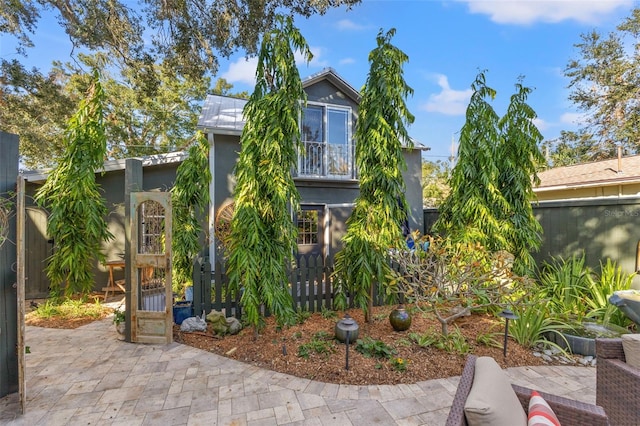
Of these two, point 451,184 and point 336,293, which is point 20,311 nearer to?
point 336,293

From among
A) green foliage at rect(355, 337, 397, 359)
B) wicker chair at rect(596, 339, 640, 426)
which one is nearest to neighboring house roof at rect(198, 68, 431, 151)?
green foliage at rect(355, 337, 397, 359)

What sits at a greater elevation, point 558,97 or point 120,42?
point 558,97

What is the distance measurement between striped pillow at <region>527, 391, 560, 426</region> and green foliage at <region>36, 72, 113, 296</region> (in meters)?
6.34


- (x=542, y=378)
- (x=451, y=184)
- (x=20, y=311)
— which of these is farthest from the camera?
(x=451, y=184)

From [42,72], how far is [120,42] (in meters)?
4.18

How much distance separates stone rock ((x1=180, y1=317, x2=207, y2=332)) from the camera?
4.08 meters

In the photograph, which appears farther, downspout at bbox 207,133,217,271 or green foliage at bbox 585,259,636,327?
downspout at bbox 207,133,217,271

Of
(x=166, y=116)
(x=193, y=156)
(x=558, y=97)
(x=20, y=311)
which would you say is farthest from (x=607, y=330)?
(x=166, y=116)

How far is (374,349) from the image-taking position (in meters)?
3.30

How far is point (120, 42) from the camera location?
23.6ft

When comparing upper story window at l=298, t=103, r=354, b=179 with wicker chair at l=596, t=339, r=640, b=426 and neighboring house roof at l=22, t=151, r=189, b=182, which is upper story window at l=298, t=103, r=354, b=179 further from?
wicker chair at l=596, t=339, r=640, b=426

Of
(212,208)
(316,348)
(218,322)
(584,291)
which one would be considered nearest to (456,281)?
(316,348)

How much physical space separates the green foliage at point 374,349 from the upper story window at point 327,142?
540 centimetres

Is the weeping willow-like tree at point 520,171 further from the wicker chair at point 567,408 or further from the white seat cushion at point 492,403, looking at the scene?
the white seat cushion at point 492,403
